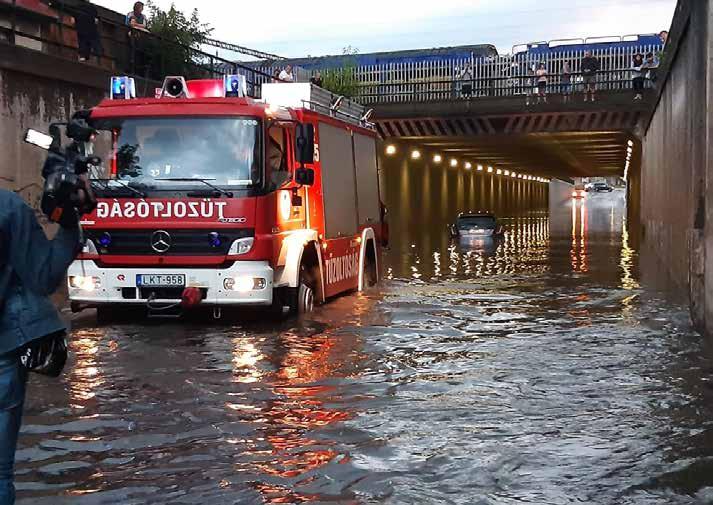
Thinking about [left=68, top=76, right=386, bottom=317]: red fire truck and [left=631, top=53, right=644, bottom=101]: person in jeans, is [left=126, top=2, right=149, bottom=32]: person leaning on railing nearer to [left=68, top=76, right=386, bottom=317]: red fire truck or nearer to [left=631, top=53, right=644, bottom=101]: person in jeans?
[left=68, top=76, right=386, bottom=317]: red fire truck

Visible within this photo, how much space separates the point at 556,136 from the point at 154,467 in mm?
39462

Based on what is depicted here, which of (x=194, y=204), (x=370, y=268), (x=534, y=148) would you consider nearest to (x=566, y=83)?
(x=534, y=148)

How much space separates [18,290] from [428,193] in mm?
47755

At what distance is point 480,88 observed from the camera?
119 ft

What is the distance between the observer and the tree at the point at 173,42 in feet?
74.9

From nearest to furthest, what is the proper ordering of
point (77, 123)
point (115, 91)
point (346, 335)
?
point (77, 123) → point (346, 335) → point (115, 91)

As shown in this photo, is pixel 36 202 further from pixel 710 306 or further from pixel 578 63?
pixel 578 63

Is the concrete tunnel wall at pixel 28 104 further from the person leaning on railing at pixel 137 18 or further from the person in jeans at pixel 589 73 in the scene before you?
the person in jeans at pixel 589 73

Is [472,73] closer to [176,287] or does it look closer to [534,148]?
[534,148]

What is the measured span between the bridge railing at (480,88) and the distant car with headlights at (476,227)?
4303 mm

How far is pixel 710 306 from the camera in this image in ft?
33.5

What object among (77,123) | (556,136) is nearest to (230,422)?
(77,123)

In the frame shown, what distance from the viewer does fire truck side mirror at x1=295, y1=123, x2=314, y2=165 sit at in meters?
11.8

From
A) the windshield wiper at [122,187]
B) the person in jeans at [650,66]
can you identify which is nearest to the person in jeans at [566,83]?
the person in jeans at [650,66]
